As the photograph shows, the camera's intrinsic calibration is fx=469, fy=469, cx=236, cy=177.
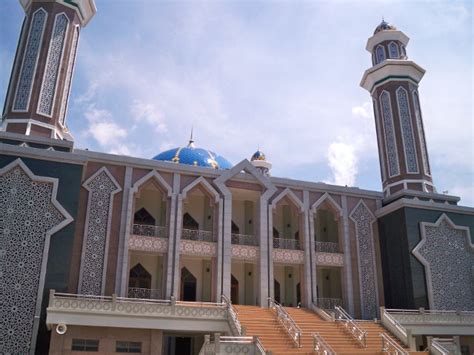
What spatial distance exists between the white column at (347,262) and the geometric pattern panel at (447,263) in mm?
2431

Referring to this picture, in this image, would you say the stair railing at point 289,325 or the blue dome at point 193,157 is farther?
the blue dome at point 193,157

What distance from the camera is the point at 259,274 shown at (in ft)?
54.8

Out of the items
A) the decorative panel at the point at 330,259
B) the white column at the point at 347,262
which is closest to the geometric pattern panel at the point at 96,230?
the decorative panel at the point at 330,259

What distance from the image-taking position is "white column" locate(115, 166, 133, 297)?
15.1 meters

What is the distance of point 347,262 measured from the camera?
17.9 meters

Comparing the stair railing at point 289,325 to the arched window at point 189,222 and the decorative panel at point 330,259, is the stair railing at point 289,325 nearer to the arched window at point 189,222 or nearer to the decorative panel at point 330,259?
the decorative panel at point 330,259

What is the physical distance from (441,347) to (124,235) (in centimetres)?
1022

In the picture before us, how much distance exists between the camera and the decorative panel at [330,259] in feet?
58.3

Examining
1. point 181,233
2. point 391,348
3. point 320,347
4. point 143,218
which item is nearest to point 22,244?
point 181,233

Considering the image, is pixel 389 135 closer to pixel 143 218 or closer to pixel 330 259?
pixel 330 259

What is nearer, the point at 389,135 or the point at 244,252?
the point at 244,252

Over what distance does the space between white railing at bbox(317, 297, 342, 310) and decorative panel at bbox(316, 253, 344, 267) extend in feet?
4.28

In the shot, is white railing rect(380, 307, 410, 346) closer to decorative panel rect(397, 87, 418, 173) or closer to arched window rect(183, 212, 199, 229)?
decorative panel rect(397, 87, 418, 173)

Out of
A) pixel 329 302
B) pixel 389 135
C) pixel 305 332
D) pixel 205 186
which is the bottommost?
pixel 305 332
